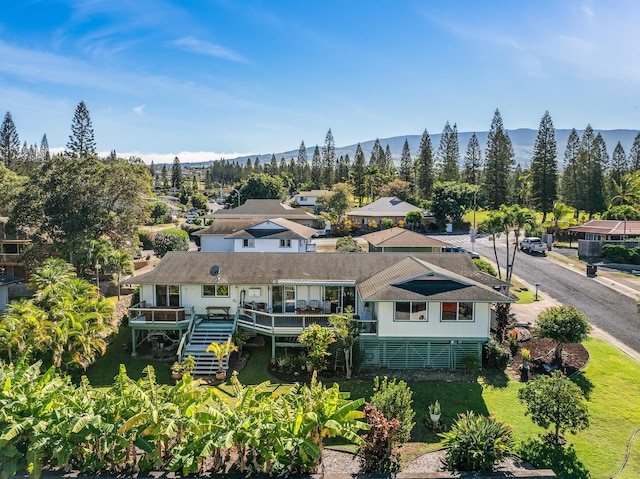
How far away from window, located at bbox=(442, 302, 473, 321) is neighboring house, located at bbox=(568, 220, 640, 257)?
99.0 ft

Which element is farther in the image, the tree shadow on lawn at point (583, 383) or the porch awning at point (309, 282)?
the porch awning at point (309, 282)

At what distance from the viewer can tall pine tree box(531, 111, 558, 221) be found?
214ft

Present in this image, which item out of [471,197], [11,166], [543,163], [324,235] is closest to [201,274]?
[324,235]

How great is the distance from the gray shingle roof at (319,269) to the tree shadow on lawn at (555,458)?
7.11m

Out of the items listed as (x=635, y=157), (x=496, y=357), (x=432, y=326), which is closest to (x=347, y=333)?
(x=432, y=326)

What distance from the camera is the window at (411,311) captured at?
20422mm

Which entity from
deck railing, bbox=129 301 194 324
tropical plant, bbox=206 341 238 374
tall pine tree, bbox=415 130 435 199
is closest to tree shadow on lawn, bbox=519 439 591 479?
tropical plant, bbox=206 341 238 374

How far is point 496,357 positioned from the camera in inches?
810

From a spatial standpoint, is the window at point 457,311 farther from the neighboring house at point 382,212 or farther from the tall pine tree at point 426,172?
the tall pine tree at point 426,172

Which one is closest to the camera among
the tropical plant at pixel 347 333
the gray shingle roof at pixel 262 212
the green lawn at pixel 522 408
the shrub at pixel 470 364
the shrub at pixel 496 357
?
the green lawn at pixel 522 408

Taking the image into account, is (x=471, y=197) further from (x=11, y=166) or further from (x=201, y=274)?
(x=11, y=166)

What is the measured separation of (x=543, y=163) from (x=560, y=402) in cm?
5829

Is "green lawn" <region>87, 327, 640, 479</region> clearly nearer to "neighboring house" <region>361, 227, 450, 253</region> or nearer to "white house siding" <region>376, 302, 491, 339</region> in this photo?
"white house siding" <region>376, 302, 491, 339</region>

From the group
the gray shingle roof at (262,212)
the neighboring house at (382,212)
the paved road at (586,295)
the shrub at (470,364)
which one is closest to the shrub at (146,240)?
the gray shingle roof at (262,212)
